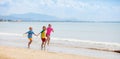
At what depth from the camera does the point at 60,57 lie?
1434cm

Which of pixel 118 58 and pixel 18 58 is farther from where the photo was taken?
pixel 118 58

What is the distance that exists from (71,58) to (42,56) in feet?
4.19

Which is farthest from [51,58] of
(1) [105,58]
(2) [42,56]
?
(1) [105,58]

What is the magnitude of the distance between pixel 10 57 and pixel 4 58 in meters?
0.42

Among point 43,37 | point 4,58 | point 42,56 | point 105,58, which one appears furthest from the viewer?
point 43,37

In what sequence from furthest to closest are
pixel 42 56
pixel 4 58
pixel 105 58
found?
pixel 105 58
pixel 42 56
pixel 4 58

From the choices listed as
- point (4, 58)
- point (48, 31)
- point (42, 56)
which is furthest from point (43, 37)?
point (4, 58)

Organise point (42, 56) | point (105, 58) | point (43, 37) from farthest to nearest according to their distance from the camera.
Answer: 1. point (43, 37)
2. point (105, 58)
3. point (42, 56)

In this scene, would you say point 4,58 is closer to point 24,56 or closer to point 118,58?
point 24,56

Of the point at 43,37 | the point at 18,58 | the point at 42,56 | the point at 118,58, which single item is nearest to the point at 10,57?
the point at 18,58

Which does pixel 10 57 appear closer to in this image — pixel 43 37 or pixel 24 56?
pixel 24 56

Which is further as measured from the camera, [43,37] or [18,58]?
[43,37]

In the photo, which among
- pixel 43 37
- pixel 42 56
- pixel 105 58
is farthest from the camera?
pixel 43 37

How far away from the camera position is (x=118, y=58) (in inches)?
624
